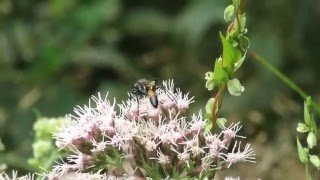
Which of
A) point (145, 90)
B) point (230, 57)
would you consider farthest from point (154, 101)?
point (230, 57)

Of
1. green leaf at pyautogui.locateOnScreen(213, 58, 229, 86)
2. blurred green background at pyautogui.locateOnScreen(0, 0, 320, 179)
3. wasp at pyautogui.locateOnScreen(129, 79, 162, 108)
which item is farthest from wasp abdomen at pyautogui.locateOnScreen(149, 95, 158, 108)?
blurred green background at pyautogui.locateOnScreen(0, 0, 320, 179)

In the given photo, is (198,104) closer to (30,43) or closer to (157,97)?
(30,43)

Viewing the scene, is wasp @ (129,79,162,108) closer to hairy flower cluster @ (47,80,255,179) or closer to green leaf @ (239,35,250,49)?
hairy flower cluster @ (47,80,255,179)

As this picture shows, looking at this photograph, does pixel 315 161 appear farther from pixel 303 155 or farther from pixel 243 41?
pixel 243 41

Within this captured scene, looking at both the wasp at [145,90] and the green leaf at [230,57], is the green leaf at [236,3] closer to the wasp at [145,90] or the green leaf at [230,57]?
the green leaf at [230,57]

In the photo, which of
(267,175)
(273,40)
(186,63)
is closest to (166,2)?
(186,63)

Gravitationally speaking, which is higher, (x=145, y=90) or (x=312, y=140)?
(x=145, y=90)
